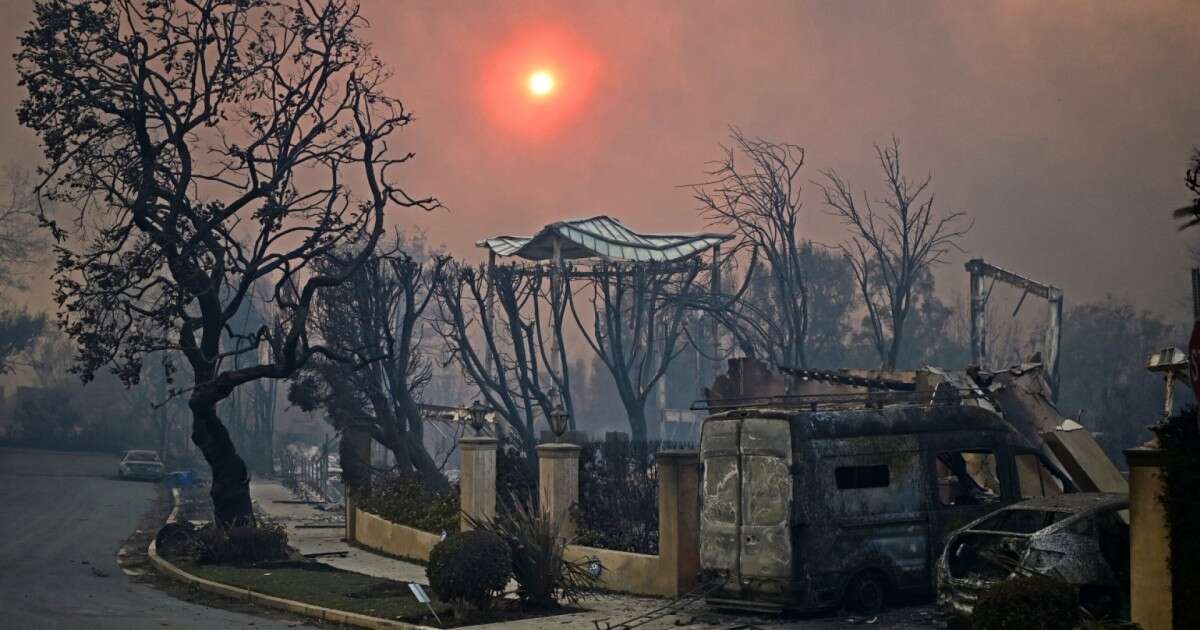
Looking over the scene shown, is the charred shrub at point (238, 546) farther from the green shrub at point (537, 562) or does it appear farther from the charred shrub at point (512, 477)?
the green shrub at point (537, 562)

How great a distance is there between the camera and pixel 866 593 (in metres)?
15.8

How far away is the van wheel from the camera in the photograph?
15.7 metres

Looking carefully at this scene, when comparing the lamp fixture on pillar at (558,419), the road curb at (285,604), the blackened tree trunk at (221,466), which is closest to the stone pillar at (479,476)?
the lamp fixture on pillar at (558,419)

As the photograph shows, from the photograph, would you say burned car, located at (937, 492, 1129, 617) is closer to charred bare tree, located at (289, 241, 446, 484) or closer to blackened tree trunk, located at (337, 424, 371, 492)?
blackened tree trunk, located at (337, 424, 371, 492)

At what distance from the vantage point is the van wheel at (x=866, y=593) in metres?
15.7

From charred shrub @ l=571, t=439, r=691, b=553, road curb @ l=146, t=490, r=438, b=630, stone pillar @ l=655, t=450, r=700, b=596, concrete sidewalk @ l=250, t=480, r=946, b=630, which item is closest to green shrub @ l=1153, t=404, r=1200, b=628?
concrete sidewalk @ l=250, t=480, r=946, b=630

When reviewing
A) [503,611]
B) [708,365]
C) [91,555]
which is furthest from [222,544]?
[708,365]

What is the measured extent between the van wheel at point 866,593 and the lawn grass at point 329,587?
538 centimetres

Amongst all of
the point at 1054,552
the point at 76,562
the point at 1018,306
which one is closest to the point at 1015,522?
the point at 1054,552

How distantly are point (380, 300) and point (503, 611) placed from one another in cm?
2389

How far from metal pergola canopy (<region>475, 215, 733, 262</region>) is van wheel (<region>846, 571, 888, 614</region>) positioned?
30.0 m

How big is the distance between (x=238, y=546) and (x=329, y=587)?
5829 millimetres

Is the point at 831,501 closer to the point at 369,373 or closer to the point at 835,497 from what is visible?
the point at 835,497

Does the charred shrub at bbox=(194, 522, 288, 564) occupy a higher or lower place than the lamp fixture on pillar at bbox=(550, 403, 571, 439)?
lower
